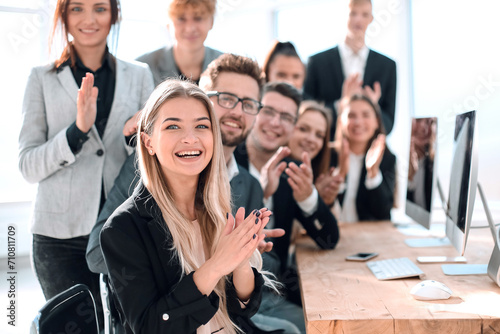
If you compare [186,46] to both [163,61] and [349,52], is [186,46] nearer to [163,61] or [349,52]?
[163,61]

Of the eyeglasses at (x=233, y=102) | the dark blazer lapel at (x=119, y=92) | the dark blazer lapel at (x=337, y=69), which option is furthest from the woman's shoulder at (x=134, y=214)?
the dark blazer lapel at (x=337, y=69)

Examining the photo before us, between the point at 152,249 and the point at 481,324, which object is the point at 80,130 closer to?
the point at 152,249

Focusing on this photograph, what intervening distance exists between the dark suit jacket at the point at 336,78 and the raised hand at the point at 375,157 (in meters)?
0.64

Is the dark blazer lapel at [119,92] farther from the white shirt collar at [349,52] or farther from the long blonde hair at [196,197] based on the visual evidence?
the white shirt collar at [349,52]

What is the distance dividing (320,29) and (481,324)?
411cm

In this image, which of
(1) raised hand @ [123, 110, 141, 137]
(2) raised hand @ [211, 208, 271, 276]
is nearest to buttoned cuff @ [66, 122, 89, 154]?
(1) raised hand @ [123, 110, 141, 137]

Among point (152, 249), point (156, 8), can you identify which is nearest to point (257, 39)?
point (156, 8)

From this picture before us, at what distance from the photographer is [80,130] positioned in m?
1.88

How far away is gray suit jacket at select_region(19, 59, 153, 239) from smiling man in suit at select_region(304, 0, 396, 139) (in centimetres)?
202

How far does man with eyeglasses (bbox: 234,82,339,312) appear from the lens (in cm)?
234

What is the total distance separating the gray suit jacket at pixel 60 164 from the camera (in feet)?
6.53

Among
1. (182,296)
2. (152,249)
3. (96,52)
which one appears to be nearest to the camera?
(182,296)

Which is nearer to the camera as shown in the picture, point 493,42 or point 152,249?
point 152,249

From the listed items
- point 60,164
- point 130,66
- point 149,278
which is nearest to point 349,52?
point 130,66
